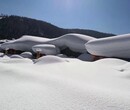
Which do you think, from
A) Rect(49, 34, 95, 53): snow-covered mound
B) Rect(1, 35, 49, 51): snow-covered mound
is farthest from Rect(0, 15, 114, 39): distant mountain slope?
Rect(49, 34, 95, 53): snow-covered mound

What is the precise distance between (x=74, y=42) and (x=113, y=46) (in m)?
7.38

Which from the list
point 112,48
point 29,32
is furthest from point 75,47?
point 29,32

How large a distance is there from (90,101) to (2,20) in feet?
186

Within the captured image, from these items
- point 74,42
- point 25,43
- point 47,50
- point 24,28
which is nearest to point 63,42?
point 74,42

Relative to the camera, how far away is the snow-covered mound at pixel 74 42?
20.0 meters

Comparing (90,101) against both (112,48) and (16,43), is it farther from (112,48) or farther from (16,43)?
(16,43)

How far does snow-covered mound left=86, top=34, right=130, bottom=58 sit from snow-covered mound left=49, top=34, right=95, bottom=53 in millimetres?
5038

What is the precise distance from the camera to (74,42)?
20.5 meters

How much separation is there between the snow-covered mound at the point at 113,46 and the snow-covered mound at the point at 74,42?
504cm

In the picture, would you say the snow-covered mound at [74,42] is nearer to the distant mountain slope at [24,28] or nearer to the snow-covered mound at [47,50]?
the snow-covered mound at [47,50]

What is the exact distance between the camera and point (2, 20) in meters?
56.0

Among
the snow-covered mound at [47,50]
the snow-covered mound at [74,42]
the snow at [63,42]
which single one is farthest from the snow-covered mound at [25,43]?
the snow-covered mound at [47,50]

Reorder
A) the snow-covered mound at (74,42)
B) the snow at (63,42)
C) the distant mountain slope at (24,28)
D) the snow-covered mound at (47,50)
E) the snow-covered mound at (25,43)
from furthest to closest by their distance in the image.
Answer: the distant mountain slope at (24,28)
the snow-covered mound at (25,43)
the snow-covered mound at (47,50)
the snow at (63,42)
the snow-covered mound at (74,42)

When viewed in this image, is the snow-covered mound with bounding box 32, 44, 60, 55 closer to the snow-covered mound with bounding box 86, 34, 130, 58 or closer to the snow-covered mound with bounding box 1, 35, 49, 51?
the snow-covered mound with bounding box 1, 35, 49, 51
